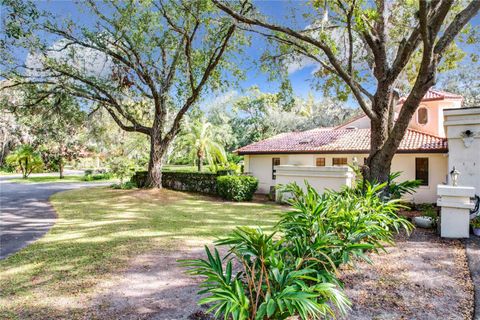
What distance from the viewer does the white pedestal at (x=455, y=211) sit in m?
7.15

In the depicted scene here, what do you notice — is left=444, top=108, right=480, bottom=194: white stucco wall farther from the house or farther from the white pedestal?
the house

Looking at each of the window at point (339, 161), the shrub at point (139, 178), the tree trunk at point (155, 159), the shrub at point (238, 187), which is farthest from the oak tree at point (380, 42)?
the shrub at point (139, 178)

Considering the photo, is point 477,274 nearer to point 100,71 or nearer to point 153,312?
point 153,312

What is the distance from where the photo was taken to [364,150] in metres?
16.0

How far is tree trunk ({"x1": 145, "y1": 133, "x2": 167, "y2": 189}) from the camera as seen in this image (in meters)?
17.8

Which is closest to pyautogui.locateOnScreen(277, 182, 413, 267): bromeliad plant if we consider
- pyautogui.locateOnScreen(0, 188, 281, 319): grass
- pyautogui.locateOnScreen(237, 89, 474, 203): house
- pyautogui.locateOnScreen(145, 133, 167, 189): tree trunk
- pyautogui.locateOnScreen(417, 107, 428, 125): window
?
pyautogui.locateOnScreen(0, 188, 281, 319): grass

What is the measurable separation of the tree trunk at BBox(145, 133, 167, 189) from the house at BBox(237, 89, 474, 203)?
547cm

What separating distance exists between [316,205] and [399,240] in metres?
3.55

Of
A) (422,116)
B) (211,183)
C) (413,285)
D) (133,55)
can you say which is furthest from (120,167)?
(422,116)

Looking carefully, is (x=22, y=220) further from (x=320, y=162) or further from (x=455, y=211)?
(x=320, y=162)

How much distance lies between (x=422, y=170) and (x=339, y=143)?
15.0 feet

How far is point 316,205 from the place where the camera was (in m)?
5.02

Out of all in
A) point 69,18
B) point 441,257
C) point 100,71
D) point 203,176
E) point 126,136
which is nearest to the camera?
point 441,257

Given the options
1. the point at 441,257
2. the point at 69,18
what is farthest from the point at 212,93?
the point at 441,257
